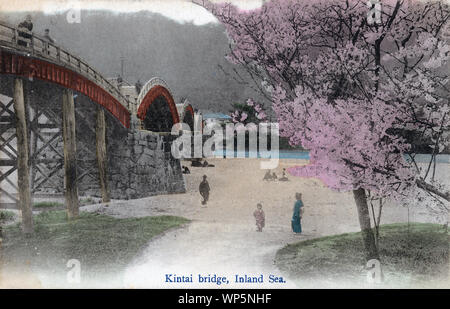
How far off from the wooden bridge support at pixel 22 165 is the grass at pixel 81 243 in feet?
1.14

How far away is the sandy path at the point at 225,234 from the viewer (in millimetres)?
7727

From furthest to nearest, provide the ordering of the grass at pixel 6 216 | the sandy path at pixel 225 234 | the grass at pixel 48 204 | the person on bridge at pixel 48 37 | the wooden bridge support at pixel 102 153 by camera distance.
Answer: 1. the wooden bridge support at pixel 102 153
2. the grass at pixel 48 204
3. the person on bridge at pixel 48 37
4. the grass at pixel 6 216
5. the sandy path at pixel 225 234

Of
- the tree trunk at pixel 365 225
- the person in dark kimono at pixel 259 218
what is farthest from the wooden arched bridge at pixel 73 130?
the tree trunk at pixel 365 225

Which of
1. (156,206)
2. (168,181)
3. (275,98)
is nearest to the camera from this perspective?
(275,98)

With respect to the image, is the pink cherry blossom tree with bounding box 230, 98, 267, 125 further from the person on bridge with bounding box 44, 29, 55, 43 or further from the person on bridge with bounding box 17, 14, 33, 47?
the person on bridge with bounding box 17, 14, 33, 47

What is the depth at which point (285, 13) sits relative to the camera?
24.1ft

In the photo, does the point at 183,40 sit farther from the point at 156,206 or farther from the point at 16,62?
the point at 156,206

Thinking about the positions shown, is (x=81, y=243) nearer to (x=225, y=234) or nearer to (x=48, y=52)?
(x=225, y=234)

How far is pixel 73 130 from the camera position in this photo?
35.7 ft

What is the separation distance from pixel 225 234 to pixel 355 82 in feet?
16.6

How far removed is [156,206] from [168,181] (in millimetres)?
3183

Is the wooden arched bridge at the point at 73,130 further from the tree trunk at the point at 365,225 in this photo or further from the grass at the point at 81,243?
the tree trunk at the point at 365,225

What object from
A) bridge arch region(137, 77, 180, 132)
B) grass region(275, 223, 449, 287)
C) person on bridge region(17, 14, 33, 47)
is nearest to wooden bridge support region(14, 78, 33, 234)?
person on bridge region(17, 14, 33, 47)

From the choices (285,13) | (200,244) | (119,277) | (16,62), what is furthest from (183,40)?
(119,277)
